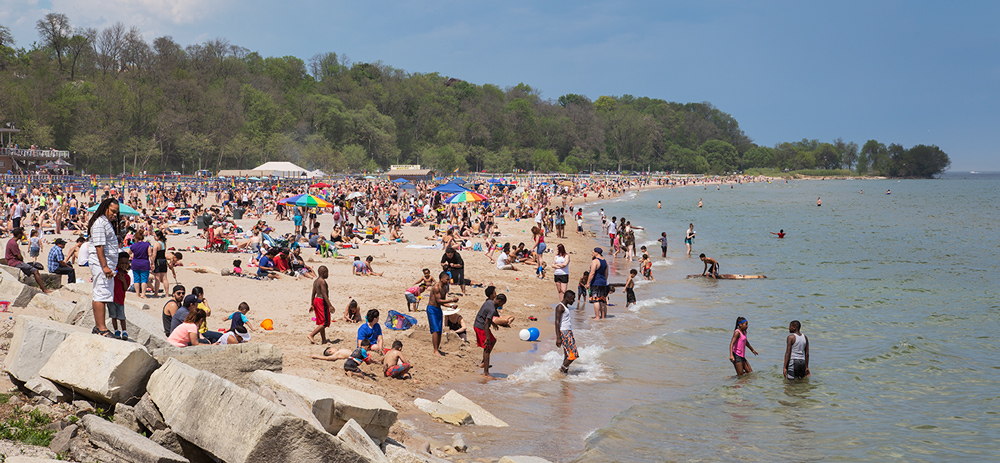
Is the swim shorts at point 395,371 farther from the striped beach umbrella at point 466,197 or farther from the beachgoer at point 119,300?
the striped beach umbrella at point 466,197

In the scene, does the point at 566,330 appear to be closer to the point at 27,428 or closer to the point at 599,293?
the point at 599,293

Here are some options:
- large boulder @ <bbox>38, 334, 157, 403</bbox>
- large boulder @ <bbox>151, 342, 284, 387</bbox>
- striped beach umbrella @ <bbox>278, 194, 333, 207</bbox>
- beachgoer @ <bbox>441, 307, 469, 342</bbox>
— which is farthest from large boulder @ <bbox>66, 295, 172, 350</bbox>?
striped beach umbrella @ <bbox>278, 194, 333, 207</bbox>

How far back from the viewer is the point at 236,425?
5.25 meters

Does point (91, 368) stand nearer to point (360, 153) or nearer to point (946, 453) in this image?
point (946, 453)

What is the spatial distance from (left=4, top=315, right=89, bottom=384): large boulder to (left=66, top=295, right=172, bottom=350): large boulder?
0.78 m

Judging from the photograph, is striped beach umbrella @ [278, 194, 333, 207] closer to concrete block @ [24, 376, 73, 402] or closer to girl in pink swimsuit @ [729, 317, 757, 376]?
girl in pink swimsuit @ [729, 317, 757, 376]

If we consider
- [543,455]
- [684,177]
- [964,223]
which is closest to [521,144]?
[684,177]

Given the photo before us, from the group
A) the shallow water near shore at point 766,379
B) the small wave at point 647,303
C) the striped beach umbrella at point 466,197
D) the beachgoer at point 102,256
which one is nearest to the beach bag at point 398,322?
the shallow water near shore at point 766,379

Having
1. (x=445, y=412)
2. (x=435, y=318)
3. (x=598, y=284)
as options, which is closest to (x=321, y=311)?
(x=435, y=318)

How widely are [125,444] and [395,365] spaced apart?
4.43 m

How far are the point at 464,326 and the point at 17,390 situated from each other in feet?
24.6

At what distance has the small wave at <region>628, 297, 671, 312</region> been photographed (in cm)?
1620

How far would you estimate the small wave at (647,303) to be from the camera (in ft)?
53.2

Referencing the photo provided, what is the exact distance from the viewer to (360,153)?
85.6 m
